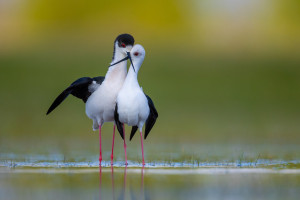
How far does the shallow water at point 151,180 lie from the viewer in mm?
6699

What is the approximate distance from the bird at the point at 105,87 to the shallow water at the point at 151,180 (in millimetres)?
937

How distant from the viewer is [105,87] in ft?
33.2

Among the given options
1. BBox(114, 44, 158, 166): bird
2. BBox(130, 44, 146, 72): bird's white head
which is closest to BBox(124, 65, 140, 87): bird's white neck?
BBox(114, 44, 158, 166): bird

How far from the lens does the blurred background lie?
488 inches

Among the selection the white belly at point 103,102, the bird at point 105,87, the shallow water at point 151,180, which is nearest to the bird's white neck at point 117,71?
the bird at point 105,87

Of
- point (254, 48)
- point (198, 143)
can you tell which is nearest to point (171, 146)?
point (198, 143)

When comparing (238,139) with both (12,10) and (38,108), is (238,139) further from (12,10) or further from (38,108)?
(12,10)

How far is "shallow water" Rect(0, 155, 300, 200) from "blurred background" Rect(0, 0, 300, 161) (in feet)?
3.48

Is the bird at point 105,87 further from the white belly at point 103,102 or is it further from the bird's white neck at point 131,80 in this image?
the bird's white neck at point 131,80

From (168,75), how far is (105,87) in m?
12.9

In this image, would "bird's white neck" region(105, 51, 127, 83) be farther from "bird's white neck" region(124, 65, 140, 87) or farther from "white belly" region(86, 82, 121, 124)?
"bird's white neck" region(124, 65, 140, 87)

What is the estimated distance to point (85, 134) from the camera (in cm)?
1373

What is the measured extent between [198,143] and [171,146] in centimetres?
65

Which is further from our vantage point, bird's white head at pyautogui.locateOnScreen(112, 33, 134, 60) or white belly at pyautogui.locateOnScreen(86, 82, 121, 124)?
bird's white head at pyautogui.locateOnScreen(112, 33, 134, 60)
